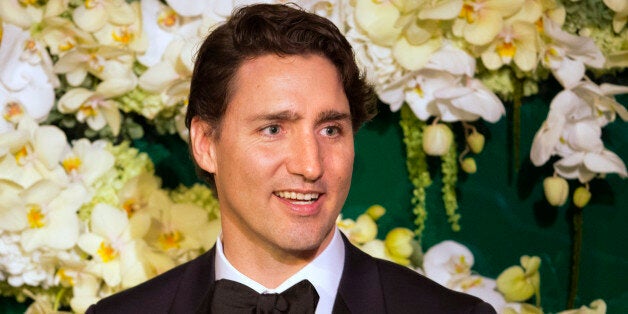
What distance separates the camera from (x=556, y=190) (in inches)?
107

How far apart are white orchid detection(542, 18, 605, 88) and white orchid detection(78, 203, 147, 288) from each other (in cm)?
104

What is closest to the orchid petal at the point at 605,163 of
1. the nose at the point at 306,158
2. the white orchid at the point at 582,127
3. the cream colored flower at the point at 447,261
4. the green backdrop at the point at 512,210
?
the white orchid at the point at 582,127

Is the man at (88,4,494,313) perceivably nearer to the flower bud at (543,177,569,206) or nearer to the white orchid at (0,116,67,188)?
the white orchid at (0,116,67,188)

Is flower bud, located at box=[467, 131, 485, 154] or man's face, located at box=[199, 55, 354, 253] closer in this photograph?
man's face, located at box=[199, 55, 354, 253]

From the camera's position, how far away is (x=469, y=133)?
2.82 meters

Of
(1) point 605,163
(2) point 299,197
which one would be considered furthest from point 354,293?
(1) point 605,163

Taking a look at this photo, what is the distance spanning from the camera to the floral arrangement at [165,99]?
262 centimetres

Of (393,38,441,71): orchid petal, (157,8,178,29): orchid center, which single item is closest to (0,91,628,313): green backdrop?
(393,38,441,71): orchid petal

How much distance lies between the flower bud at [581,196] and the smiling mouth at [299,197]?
93 centimetres

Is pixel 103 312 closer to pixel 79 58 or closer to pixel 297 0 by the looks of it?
pixel 79 58

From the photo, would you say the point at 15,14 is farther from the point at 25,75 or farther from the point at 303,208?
the point at 303,208

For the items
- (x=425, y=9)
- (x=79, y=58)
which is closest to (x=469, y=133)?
(x=425, y=9)

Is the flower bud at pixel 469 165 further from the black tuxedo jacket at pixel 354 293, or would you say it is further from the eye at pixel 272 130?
the eye at pixel 272 130

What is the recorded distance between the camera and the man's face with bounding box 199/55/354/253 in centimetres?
205
